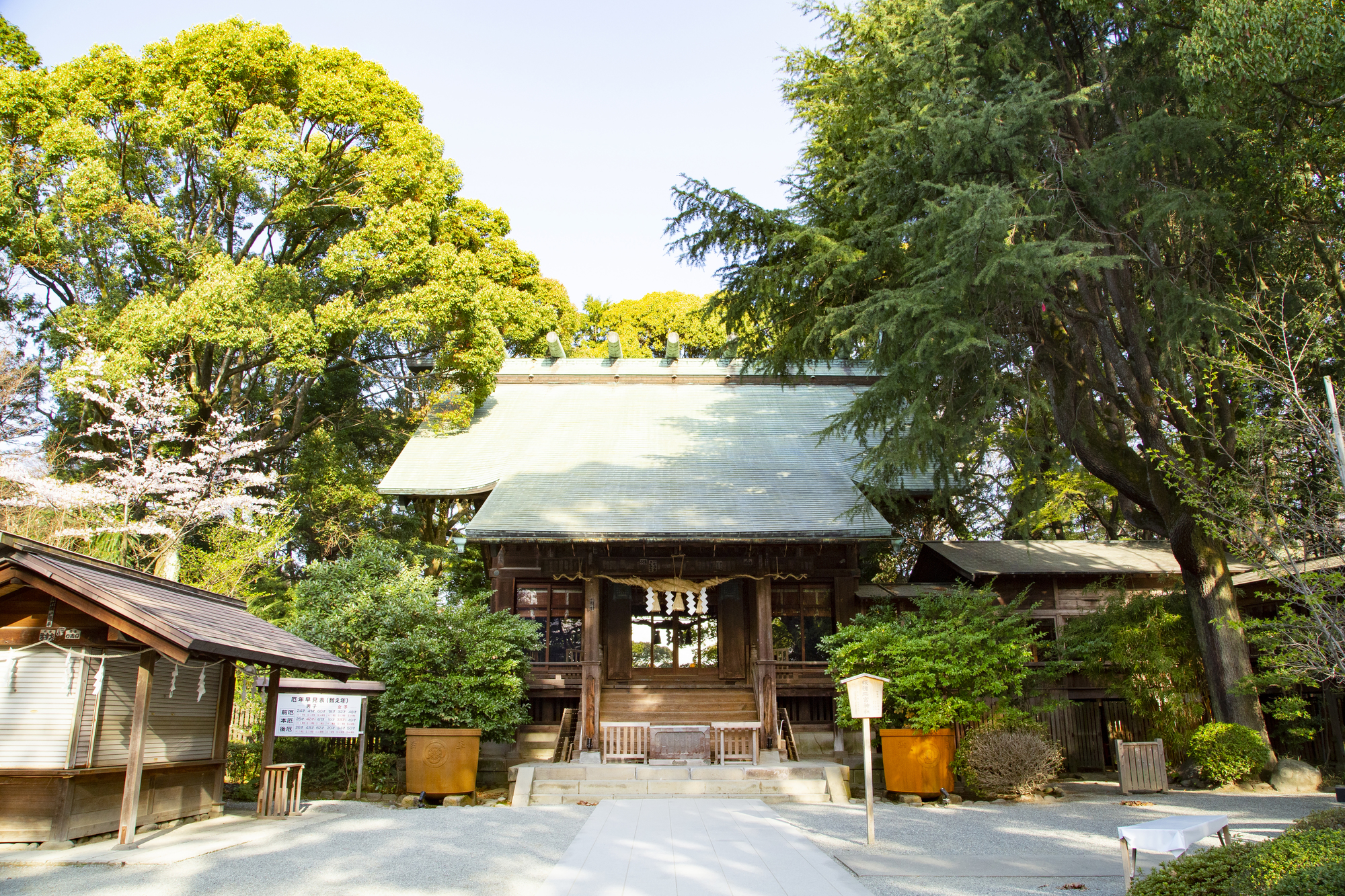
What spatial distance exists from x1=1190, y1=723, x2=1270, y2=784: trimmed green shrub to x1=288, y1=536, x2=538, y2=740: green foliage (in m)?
10.5

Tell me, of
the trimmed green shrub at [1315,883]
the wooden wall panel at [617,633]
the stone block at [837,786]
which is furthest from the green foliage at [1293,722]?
the wooden wall panel at [617,633]

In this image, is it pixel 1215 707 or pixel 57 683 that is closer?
pixel 57 683

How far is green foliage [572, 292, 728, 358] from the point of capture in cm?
3241

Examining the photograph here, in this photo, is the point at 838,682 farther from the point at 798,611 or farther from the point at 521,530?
the point at 521,530

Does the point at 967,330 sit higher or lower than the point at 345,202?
lower

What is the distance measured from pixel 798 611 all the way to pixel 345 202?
1400 cm

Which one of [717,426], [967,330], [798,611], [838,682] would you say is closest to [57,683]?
[838,682]

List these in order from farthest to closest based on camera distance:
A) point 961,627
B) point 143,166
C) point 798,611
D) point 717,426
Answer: point 717,426
point 143,166
point 798,611
point 961,627

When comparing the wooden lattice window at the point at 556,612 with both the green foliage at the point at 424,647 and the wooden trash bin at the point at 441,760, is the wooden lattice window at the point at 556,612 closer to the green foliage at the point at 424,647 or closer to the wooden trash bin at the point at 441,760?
the green foliage at the point at 424,647

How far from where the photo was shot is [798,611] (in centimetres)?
1678

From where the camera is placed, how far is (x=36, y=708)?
7898 millimetres

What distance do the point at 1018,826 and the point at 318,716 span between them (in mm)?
9242

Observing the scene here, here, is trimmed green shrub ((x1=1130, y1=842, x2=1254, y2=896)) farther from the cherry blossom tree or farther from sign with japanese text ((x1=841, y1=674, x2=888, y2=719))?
the cherry blossom tree

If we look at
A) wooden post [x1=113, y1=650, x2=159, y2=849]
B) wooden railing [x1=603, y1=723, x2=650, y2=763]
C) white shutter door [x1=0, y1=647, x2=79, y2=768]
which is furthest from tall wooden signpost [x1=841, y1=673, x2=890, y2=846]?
white shutter door [x1=0, y1=647, x2=79, y2=768]
